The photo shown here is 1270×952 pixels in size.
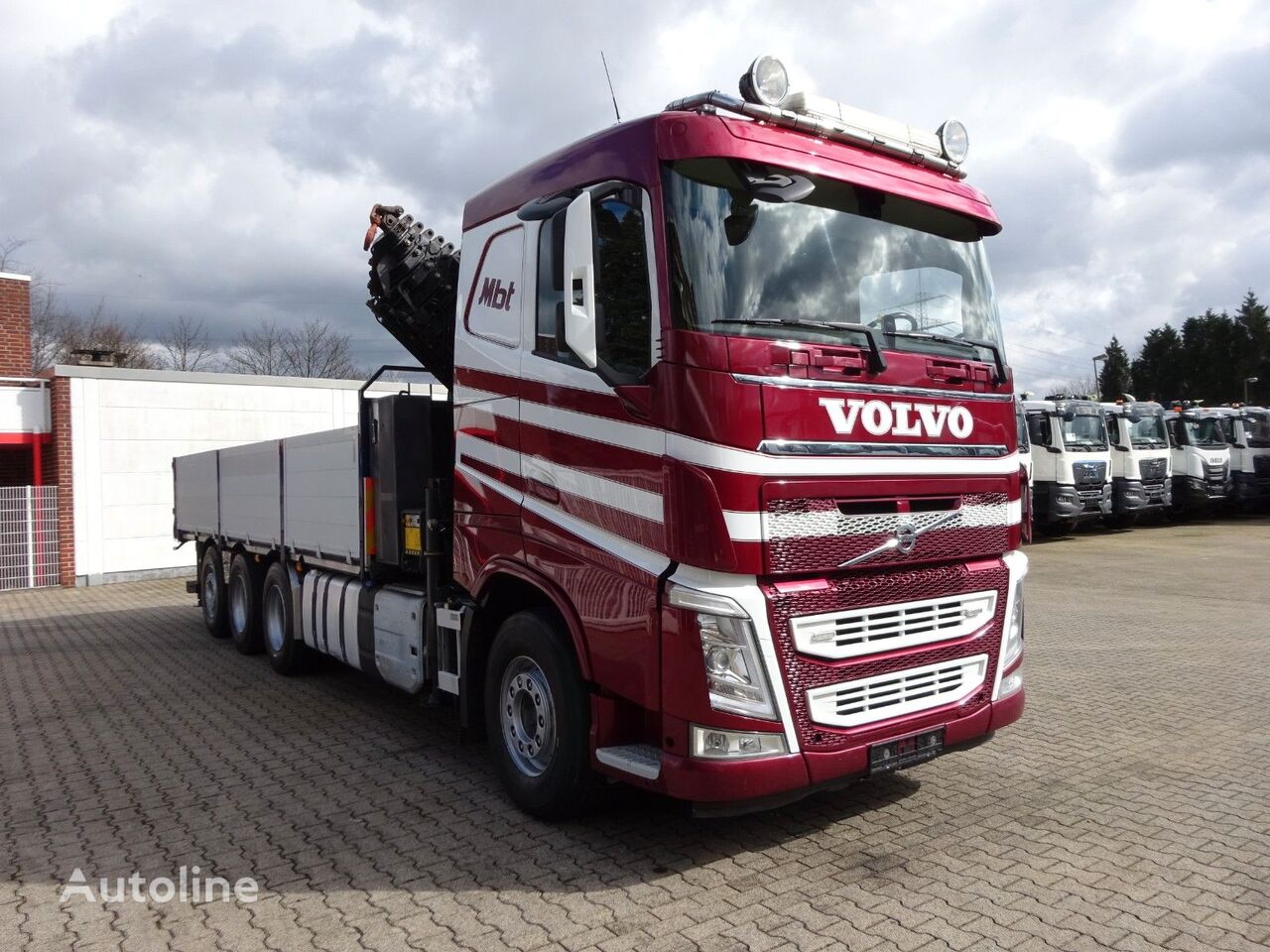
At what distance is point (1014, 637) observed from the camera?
473 cm

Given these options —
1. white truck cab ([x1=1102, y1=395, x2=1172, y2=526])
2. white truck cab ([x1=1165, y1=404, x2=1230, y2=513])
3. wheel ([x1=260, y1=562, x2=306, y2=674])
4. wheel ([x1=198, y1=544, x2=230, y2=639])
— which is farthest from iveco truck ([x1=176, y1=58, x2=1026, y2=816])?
white truck cab ([x1=1165, y1=404, x2=1230, y2=513])

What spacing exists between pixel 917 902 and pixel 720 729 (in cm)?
103

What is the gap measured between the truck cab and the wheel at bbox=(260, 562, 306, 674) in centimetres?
1566

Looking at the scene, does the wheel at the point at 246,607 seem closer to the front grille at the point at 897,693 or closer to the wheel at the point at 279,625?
the wheel at the point at 279,625

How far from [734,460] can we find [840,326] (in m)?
0.85

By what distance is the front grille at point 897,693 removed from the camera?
3.93 metres

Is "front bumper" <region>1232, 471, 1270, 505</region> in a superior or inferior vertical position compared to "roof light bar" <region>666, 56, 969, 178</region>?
inferior

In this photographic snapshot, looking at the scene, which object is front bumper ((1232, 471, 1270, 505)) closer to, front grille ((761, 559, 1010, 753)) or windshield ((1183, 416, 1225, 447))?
windshield ((1183, 416, 1225, 447))

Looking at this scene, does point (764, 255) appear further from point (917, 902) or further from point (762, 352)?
point (917, 902)

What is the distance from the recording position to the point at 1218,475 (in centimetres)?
2467

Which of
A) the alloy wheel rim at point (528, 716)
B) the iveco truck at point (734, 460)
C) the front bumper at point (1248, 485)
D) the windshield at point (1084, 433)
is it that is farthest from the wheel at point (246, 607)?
the front bumper at point (1248, 485)

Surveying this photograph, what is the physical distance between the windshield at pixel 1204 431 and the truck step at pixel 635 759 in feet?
82.3

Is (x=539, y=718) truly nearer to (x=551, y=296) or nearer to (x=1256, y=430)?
(x=551, y=296)

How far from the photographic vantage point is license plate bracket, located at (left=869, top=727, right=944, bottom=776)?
403cm
